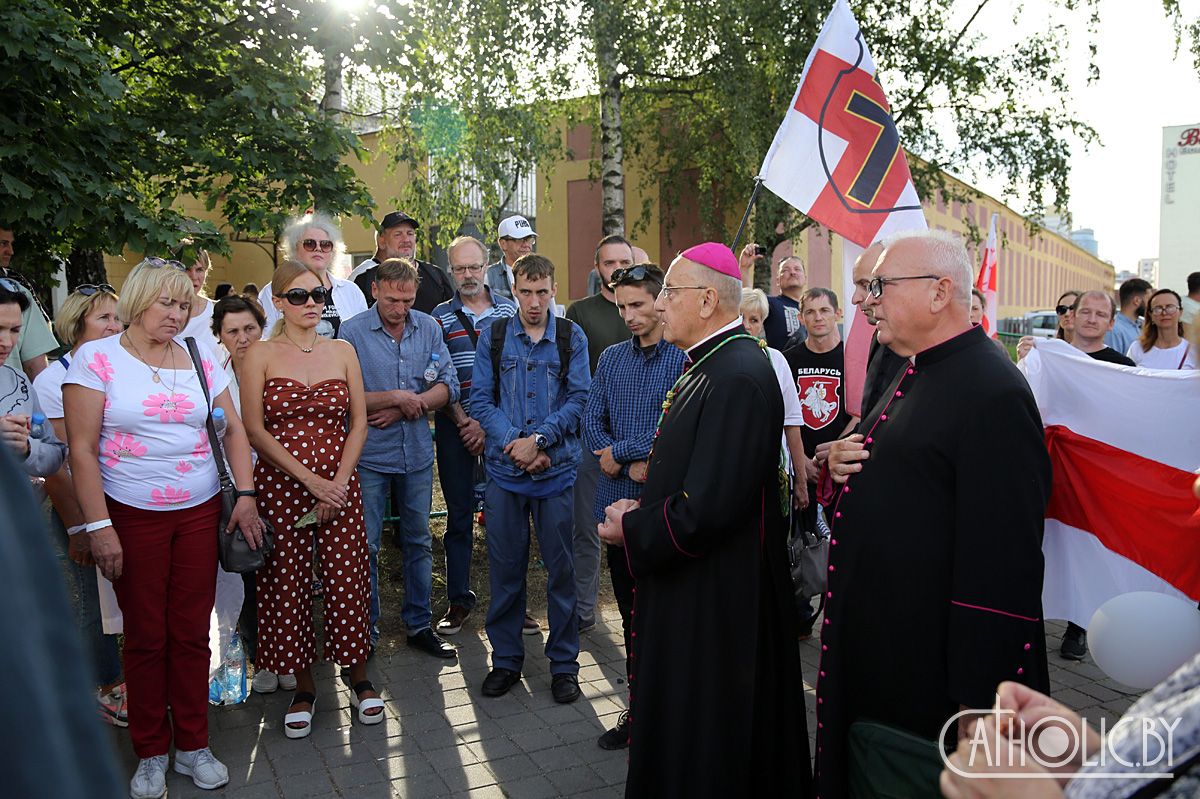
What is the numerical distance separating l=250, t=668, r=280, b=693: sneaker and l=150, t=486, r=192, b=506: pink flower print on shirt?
4.60ft

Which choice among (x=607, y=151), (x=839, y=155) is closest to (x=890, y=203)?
(x=839, y=155)

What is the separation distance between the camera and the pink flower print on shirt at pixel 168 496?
3.82 m

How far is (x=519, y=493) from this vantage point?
4.95m

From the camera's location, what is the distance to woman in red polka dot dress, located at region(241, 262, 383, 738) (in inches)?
173

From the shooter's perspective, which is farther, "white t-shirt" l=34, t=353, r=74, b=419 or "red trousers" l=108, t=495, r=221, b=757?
"white t-shirt" l=34, t=353, r=74, b=419

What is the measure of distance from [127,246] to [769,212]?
11.5 m

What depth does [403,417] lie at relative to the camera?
5.39m

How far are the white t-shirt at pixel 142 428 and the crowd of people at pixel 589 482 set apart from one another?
0.01 meters

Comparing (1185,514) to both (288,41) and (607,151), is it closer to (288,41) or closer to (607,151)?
(288,41)

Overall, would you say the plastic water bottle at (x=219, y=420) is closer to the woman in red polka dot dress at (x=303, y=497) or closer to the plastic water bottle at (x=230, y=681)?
the woman in red polka dot dress at (x=303, y=497)

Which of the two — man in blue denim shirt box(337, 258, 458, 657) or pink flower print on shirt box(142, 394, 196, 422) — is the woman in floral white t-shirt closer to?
pink flower print on shirt box(142, 394, 196, 422)

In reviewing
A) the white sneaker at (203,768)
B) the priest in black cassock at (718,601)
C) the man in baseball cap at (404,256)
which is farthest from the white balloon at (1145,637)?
the man in baseball cap at (404,256)

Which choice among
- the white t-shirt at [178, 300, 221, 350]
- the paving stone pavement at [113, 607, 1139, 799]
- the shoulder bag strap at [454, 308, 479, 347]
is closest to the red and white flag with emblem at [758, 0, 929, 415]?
the shoulder bag strap at [454, 308, 479, 347]

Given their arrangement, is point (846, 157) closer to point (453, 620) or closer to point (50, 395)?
point (453, 620)
